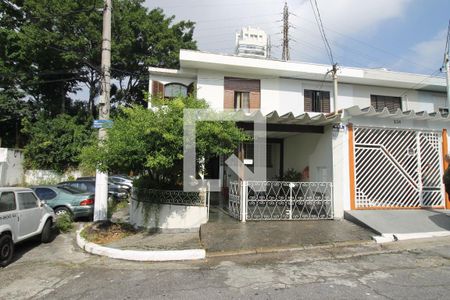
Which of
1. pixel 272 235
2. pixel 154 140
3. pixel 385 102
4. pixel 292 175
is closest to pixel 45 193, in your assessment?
pixel 154 140

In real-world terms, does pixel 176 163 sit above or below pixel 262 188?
above

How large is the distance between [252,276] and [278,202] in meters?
4.57

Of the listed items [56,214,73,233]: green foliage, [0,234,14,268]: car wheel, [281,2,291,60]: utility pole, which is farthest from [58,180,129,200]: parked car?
[281,2,291,60]: utility pole

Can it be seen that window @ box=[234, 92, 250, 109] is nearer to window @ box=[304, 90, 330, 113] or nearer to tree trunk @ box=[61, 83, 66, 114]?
window @ box=[304, 90, 330, 113]

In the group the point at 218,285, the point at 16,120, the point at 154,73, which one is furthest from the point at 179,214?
the point at 16,120

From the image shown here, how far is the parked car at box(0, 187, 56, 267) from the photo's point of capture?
6.44m

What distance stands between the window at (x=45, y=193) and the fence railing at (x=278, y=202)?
6.48 metres

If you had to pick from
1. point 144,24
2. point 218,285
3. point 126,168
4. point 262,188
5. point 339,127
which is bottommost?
point 218,285

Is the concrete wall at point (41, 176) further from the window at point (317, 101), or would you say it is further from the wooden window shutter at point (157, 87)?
the window at point (317, 101)

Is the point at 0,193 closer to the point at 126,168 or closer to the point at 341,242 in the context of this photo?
the point at 126,168

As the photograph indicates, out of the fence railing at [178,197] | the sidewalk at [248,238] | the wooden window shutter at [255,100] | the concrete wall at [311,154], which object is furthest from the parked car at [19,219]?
the wooden window shutter at [255,100]

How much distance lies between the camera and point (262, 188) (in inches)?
393

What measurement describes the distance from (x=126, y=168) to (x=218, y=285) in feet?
14.4

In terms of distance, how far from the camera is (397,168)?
10.2m
